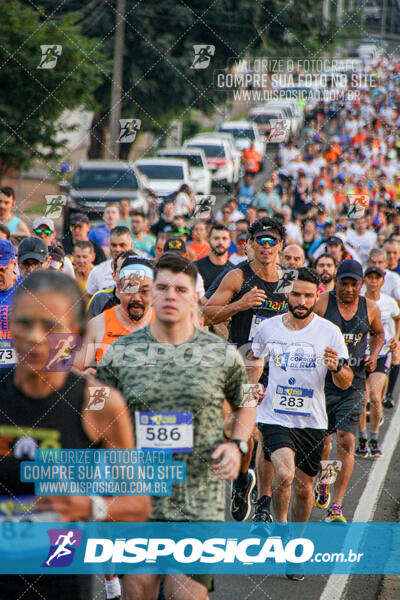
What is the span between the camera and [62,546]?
14.4 ft

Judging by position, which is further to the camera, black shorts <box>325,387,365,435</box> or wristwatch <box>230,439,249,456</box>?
black shorts <box>325,387,365,435</box>

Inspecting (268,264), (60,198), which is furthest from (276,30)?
(268,264)

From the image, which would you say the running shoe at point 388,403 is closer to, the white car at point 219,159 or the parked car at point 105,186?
the parked car at point 105,186

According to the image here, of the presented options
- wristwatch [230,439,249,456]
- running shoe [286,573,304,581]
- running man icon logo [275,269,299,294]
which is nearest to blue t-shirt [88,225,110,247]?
running man icon logo [275,269,299,294]

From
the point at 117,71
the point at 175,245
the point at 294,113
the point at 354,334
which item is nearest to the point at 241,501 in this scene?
the point at 354,334

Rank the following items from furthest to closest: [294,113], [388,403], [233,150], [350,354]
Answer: [294,113] → [233,150] → [388,403] → [350,354]

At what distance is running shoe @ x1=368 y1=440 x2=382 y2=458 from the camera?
36.2ft

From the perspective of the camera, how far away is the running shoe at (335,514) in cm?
857

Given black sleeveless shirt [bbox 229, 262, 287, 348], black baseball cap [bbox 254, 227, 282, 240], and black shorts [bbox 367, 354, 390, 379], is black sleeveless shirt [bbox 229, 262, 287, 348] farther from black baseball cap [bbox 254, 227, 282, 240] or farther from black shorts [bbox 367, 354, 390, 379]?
black shorts [bbox 367, 354, 390, 379]

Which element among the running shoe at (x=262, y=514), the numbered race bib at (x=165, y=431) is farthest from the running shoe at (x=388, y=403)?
the numbered race bib at (x=165, y=431)

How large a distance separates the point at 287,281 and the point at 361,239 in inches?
359

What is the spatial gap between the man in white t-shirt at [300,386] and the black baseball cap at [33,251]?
205 centimetres

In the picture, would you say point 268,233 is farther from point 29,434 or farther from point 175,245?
point 29,434

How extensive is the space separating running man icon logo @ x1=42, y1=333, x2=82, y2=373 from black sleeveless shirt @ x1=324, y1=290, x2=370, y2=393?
540cm
